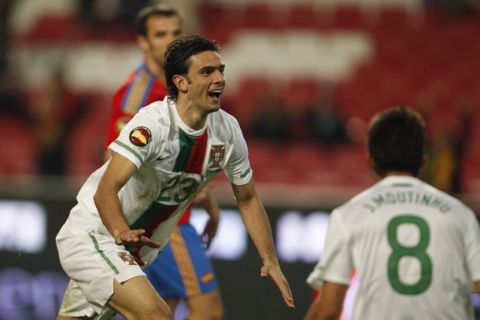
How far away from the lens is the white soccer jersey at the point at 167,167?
545 centimetres

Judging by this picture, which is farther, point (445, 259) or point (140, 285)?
point (140, 285)

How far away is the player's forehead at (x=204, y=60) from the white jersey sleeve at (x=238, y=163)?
38 centimetres

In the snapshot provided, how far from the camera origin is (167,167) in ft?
18.1

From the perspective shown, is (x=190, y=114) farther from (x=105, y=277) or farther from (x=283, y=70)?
(x=283, y=70)

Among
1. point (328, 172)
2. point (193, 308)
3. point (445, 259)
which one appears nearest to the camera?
point (445, 259)

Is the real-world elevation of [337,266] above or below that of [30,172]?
above

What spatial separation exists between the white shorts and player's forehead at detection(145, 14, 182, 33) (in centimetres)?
173

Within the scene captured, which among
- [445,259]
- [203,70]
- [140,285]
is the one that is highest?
[203,70]

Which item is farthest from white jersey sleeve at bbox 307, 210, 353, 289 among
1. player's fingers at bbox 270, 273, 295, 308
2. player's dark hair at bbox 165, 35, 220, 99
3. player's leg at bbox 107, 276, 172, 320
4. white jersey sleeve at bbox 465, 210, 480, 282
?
player's dark hair at bbox 165, 35, 220, 99

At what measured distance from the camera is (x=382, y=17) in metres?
16.6

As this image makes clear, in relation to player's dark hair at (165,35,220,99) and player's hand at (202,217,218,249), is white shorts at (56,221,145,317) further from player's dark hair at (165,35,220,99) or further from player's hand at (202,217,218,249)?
player's hand at (202,217,218,249)

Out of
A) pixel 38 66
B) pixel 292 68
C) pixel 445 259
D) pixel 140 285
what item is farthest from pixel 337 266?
pixel 38 66

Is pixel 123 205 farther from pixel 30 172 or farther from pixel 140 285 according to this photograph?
pixel 30 172

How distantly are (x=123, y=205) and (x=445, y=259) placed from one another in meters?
1.85
